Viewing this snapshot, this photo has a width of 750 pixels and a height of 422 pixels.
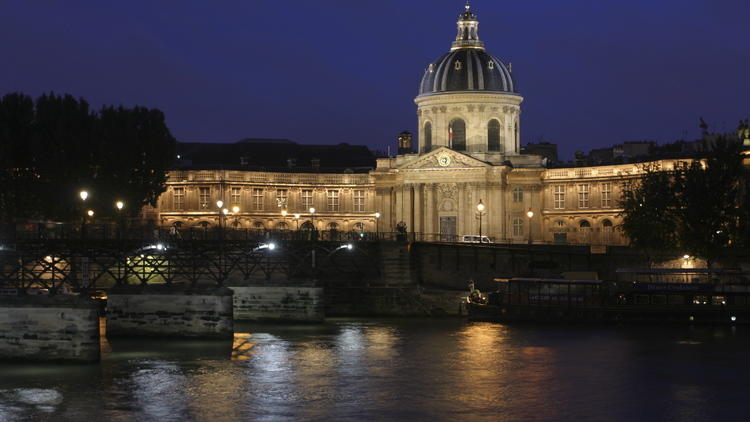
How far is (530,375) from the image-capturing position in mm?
70875

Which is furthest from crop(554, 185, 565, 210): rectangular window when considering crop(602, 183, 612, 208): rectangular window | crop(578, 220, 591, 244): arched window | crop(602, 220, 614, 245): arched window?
crop(602, 220, 614, 245): arched window

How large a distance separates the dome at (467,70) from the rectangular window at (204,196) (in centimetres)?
2734

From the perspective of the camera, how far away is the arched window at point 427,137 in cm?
15625

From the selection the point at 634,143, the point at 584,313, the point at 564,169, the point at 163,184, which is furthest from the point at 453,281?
the point at 634,143

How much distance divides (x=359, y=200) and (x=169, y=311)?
76.4 m

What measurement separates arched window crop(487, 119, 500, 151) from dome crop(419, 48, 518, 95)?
3956 mm

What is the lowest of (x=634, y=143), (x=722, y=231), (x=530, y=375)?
(x=530, y=375)

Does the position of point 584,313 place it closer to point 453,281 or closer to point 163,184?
point 453,281

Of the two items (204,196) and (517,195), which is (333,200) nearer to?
(204,196)

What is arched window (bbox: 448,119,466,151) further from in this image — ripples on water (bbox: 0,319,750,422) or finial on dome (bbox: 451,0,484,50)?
ripples on water (bbox: 0,319,750,422)

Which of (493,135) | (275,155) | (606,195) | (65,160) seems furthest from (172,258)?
(275,155)

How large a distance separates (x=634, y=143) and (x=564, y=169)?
25394 millimetres

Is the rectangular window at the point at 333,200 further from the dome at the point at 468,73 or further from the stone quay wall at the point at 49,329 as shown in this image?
the stone quay wall at the point at 49,329

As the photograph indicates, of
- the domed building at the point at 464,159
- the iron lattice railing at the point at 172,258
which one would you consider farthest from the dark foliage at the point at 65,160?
the domed building at the point at 464,159
